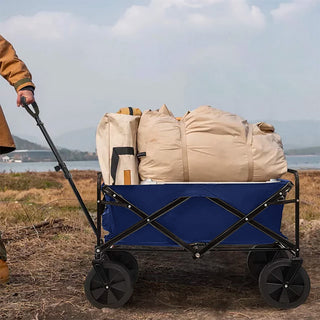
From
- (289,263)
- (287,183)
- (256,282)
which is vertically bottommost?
(256,282)

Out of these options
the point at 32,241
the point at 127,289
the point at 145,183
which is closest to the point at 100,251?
the point at 127,289

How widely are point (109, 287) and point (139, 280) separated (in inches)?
30.1

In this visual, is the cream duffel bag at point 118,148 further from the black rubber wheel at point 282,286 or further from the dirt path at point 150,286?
the black rubber wheel at point 282,286

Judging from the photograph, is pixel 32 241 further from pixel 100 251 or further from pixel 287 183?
pixel 287 183

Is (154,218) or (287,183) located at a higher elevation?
(287,183)

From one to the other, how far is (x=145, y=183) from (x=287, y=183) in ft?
3.26

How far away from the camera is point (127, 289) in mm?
3268

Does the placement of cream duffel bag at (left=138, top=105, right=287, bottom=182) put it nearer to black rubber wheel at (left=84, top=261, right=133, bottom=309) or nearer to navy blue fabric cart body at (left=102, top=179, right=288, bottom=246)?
navy blue fabric cart body at (left=102, top=179, right=288, bottom=246)

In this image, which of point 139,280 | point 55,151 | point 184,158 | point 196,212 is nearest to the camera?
point 184,158

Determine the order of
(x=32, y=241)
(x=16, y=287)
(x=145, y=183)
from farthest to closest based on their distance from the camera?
(x=32, y=241) → (x=16, y=287) → (x=145, y=183)

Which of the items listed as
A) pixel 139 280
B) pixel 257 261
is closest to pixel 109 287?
pixel 139 280

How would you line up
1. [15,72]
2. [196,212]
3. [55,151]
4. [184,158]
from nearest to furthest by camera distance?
[184,158], [196,212], [55,151], [15,72]

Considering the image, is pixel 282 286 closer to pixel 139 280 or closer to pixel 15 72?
pixel 139 280

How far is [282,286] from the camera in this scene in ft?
10.7
